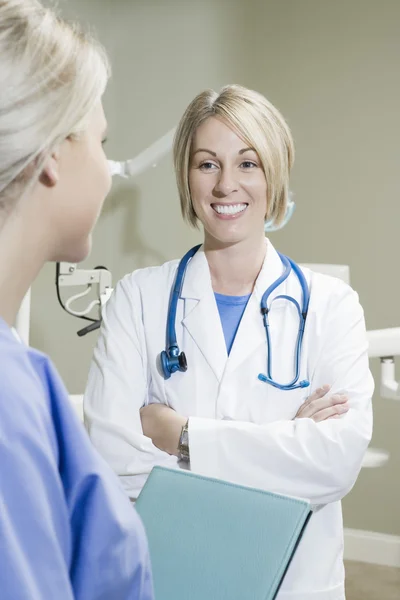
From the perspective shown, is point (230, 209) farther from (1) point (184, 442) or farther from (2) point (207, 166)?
(1) point (184, 442)

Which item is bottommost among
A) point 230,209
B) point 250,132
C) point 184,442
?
point 184,442

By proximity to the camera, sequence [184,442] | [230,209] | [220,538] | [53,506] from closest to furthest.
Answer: [53,506], [220,538], [184,442], [230,209]

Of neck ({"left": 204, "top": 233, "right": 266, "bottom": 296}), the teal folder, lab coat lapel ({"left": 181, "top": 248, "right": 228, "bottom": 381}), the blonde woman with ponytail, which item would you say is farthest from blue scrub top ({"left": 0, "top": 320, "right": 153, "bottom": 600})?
neck ({"left": 204, "top": 233, "right": 266, "bottom": 296})

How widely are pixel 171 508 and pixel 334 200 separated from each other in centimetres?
217

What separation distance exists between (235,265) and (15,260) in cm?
89

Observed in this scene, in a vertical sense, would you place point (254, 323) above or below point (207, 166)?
below

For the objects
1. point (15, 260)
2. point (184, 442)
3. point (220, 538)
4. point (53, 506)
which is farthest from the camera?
point (184, 442)

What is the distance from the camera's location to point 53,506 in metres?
0.64

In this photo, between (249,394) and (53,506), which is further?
(249,394)

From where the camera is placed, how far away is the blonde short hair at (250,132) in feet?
4.99

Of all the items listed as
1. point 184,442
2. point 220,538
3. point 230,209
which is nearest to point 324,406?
point 184,442

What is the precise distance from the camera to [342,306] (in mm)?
1544

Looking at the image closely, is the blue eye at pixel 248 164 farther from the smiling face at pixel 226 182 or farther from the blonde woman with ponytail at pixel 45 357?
the blonde woman with ponytail at pixel 45 357

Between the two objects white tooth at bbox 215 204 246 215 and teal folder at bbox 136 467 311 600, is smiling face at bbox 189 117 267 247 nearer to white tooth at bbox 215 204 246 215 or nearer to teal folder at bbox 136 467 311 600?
white tooth at bbox 215 204 246 215
